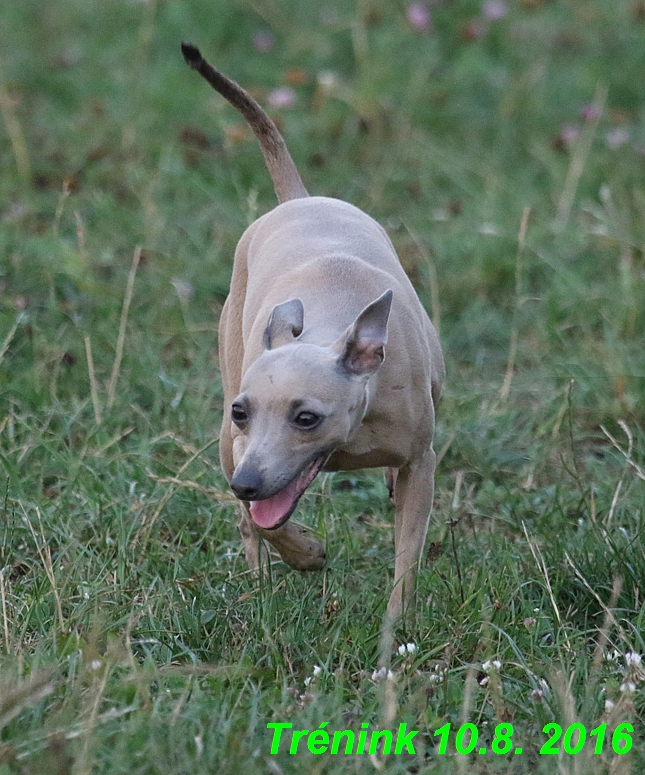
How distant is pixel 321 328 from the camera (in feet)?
11.2

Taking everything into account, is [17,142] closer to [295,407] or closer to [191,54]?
[191,54]

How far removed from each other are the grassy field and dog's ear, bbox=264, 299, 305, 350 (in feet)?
2.37

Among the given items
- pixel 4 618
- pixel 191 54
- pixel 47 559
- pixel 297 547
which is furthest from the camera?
pixel 191 54

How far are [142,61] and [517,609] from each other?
580cm

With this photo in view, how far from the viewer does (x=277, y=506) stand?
10.4 ft

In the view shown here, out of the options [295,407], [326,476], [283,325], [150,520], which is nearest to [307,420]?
[295,407]

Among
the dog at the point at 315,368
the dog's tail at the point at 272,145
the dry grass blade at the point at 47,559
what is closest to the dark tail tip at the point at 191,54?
the dog at the point at 315,368

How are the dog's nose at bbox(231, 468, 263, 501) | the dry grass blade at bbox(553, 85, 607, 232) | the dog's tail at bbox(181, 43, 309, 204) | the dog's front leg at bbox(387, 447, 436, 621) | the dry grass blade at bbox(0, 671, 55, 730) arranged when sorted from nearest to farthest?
the dry grass blade at bbox(0, 671, 55, 730) → the dog's nose at bbox(231, 468, 263, 501) → the dog's front leg at bbox(387, 447, 436, 621) → the dog's tail at bbox(181, 43, 309, 204) → the dry grass blade at bbox(553, 85, 607, 232)

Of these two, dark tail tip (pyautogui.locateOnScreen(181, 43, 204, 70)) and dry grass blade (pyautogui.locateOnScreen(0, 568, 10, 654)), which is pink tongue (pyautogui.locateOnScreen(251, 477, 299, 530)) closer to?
dry grass blade (pyautogui.locateOnScreen(0, 568, 10, 654))

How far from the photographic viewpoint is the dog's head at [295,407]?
3.04m

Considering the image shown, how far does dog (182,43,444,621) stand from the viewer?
3.09m

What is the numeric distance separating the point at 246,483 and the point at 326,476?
1461mm

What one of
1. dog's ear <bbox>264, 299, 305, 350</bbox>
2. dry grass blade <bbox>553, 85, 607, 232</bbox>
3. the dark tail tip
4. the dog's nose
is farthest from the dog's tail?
dry grass blade <bbox>553, 85, 607, 232</bbox>

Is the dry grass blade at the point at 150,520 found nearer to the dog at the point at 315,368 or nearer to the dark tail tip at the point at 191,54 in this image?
the dog at the point at 315,368
